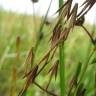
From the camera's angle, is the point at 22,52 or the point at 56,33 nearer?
the point at 56,33

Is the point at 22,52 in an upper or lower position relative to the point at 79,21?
lower

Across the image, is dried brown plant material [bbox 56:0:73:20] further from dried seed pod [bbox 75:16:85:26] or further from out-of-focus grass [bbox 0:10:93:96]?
out-of-focus grass [bbox 0:10:93:96]

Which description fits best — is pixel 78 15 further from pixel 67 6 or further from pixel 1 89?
pixel 1 89

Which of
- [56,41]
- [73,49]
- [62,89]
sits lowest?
[73,49]

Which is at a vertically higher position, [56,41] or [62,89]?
[56,41]

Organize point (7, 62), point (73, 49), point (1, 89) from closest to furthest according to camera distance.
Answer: point (1, 89) < point (7, 62) < point (73, 49)

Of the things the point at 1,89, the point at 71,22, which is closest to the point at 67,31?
the point at 71,22

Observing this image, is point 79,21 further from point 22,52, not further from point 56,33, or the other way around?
point 22,52

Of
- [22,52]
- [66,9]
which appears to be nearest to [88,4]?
[66,9]

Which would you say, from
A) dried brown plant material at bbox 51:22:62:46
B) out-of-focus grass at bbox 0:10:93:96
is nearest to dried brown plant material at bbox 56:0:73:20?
dried brown plant material at bbox 51:22:62:46

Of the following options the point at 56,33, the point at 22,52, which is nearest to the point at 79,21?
the point at 56,33

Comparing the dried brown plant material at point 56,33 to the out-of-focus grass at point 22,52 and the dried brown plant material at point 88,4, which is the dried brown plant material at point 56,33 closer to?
the dried brown plant material at point 88,4
